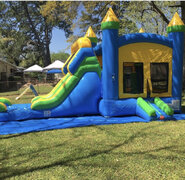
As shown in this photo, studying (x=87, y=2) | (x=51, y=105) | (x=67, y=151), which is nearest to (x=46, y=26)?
(x=87, y=2)

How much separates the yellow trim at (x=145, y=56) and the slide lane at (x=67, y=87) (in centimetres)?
96

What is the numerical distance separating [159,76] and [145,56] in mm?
836

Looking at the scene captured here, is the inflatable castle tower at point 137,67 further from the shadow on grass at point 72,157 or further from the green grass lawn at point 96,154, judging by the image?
the shadow on grass at point 72,157

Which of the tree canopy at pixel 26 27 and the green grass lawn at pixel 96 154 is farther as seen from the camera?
the tree canopy at pixel 26 27

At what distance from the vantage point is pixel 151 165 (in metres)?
3.02

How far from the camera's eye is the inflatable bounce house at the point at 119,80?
19.6 ft

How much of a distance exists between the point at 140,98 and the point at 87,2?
1090 centimetres

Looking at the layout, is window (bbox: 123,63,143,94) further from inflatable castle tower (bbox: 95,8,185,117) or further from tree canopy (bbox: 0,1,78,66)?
tree canopy (bbox: 0,1,78,66)

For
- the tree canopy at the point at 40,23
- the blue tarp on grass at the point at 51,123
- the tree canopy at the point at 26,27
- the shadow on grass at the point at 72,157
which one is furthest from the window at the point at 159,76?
the tree canopy at the point at 26,27

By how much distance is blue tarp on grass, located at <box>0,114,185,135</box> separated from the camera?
4.96m

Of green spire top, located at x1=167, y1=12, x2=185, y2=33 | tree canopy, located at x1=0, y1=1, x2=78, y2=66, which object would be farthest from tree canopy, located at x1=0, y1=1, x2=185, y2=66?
green spire top, located at x1=167, y1=12, x2=185, y2=33

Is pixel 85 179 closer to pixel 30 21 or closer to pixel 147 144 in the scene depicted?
pixel 147 144

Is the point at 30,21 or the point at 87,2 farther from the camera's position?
the point at 30,21

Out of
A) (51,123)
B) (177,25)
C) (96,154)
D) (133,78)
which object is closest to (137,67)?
(133,78)
